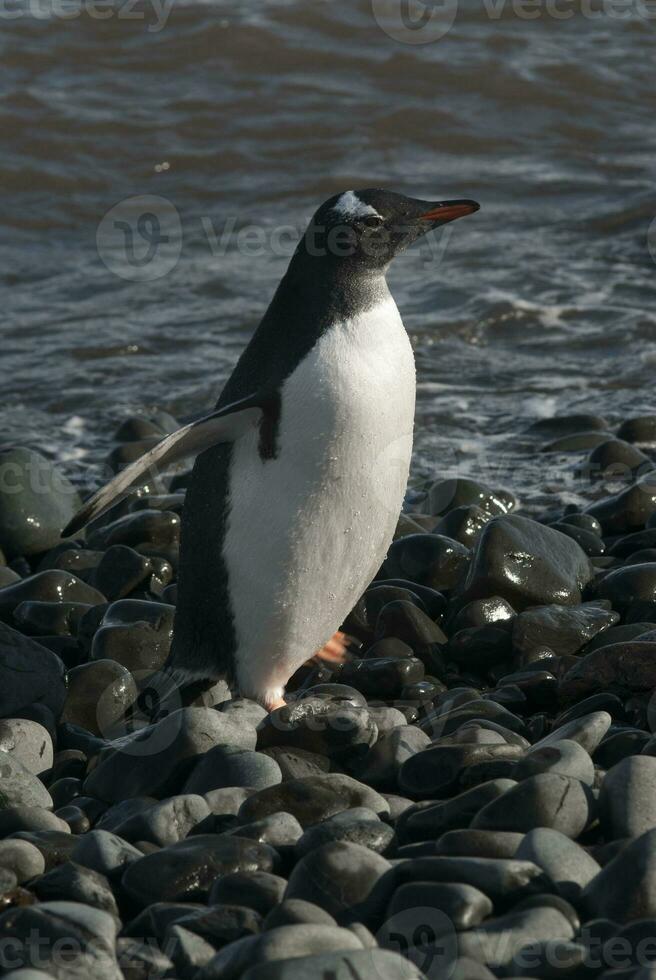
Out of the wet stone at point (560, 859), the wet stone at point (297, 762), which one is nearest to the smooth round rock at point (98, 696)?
the wet stone at point (297, 762)

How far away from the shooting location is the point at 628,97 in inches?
599

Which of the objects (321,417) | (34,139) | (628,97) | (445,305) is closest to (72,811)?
(321,417)

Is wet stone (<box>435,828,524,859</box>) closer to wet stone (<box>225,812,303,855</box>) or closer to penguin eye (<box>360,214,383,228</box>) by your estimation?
wet stone (<box>225,812,303,855</box>)

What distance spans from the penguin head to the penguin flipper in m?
0.59

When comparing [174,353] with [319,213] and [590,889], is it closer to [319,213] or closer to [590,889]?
[319,213]

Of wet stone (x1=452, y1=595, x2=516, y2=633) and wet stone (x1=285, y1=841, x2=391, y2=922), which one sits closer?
wet stone (x1=285, y1=841, x2=391, y2=922)

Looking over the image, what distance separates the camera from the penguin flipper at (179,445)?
4.51m

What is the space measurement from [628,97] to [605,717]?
1243 centimetres

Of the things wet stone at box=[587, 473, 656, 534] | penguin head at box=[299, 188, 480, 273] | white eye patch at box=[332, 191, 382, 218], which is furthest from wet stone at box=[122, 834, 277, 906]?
wet stone at box=[587, 473, 656, 534]

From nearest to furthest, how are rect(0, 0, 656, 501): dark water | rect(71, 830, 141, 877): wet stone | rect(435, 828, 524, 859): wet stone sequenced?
rect(435, 828, 524, 859): wet stone, rect(71, 830, 141, 877): wet stone, rect(0, 0, 656, 501): dark water

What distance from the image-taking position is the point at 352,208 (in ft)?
16.1

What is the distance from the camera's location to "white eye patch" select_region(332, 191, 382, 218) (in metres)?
4.89

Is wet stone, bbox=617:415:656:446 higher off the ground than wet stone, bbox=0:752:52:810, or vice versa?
wet stone, bbox=0:752:52:810

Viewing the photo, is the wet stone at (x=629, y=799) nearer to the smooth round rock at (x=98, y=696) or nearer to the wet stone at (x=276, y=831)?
the wet stone at (x=276, y=831)
